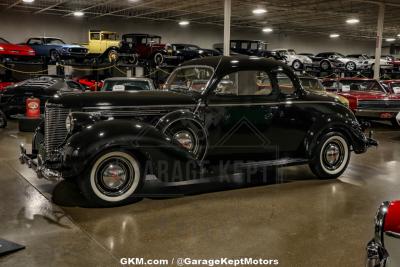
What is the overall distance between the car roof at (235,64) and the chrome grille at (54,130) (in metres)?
2.07

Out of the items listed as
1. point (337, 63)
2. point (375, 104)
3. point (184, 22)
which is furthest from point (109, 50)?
point (337, 63)

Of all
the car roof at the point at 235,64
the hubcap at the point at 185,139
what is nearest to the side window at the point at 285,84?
the car roof at the point at 235,64

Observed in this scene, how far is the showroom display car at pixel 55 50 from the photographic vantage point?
19516 mm

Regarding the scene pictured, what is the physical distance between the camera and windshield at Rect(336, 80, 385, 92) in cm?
1312

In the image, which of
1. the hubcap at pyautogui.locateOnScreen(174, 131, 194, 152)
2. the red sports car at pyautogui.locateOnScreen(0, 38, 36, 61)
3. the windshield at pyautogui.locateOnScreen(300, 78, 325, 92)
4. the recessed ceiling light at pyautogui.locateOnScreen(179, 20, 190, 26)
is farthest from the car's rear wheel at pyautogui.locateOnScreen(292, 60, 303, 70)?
the hubcap at pyautogui.locateOnScreen(174, 131, 194, 152)

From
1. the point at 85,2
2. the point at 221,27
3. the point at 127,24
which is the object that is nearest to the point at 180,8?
the point at 85,2

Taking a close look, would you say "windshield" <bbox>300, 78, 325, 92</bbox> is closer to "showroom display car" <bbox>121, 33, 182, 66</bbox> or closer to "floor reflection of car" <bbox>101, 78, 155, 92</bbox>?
"floor reflection of car" <bbox>101, 78, 155, 92</bbox>

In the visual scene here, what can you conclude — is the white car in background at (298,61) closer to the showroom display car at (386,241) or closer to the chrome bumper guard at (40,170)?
the chrome bumper guard at (40,170)

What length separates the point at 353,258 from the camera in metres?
3.81

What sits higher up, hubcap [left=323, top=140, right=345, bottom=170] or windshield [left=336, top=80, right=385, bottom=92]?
windshield [left=336, top=80, right=385, bottom=92]

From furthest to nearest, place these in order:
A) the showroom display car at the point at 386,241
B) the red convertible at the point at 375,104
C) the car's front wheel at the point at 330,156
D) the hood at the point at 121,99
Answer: the red convertible at the point at 375,104
the car's front wheel at the point at 330,156
the hood at the point at 121,99
the showroom display car at the point at 386,241

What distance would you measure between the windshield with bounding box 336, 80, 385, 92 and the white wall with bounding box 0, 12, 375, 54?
A: 1868 centimetres

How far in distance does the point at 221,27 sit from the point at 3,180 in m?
27.4

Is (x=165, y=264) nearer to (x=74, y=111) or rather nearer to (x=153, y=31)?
(x=74, y=111)
